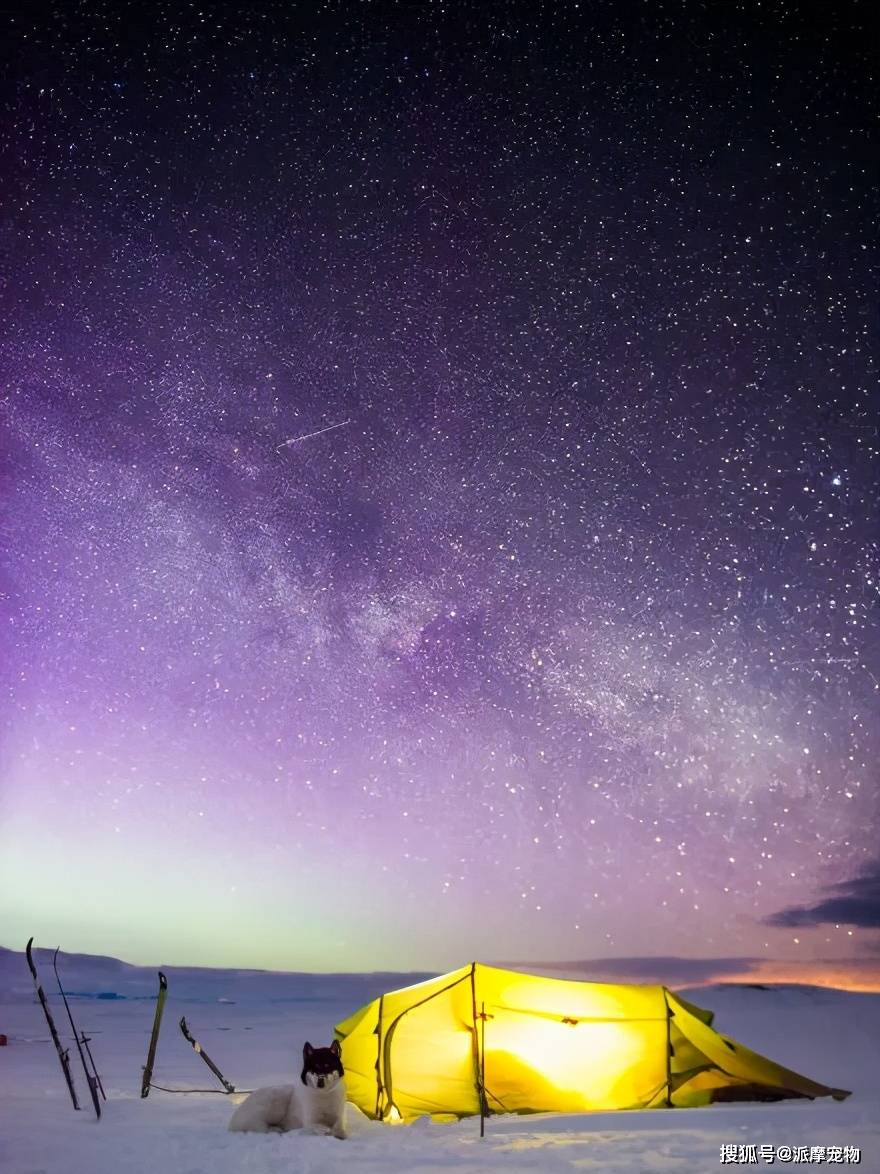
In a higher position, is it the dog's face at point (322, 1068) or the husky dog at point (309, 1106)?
the dog's face at point (322, 1068)

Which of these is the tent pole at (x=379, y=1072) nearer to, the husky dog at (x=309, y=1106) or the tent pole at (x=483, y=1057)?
the tent pole at (x=483, y=1057)

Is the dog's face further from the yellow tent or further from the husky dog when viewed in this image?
the yellow tent

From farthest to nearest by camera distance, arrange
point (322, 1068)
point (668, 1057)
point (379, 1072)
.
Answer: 1. point (668, 1057)
2. point (379, 1072)
3. point (322, 1068)

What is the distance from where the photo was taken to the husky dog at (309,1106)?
26.1 ft

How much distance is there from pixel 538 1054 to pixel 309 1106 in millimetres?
3022

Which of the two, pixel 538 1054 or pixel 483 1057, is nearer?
pixel 483 1057

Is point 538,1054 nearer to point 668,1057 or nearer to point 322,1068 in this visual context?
point 668,1057

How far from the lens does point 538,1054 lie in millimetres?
10055

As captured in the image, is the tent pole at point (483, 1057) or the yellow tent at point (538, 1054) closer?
the tent pole at point (483, 1057)

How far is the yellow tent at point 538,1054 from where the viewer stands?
977 centimetres

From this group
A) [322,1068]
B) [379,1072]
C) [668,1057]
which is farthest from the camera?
[668,1057]

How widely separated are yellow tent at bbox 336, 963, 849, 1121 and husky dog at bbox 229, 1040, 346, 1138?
1.56 m

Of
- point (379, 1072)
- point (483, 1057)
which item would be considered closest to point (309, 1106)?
point (379, 1072)

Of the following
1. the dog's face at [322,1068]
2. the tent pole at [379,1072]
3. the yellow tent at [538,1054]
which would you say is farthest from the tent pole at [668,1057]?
the dog's face at [322,1068]
